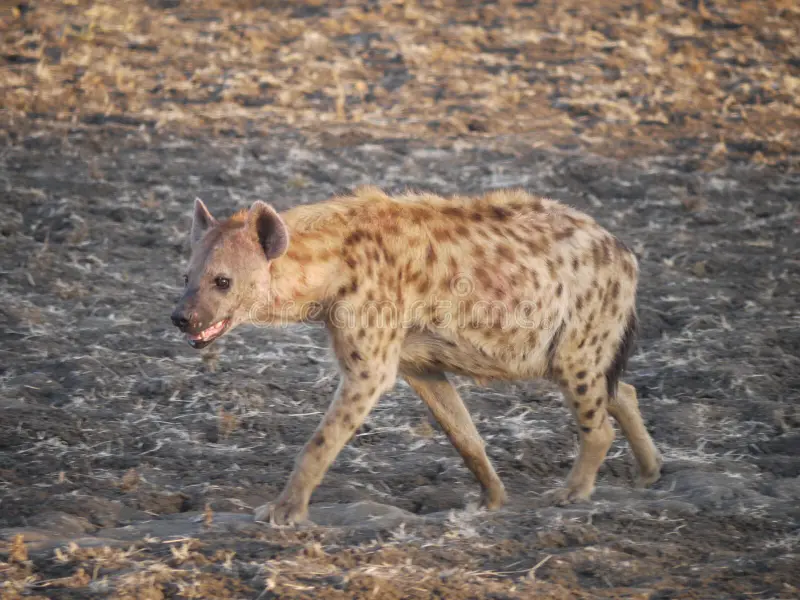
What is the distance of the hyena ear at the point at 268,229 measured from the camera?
3.74 meters

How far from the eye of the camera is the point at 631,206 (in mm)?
7672

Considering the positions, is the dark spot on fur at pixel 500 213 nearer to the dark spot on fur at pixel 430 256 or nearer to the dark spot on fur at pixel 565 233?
the dark spot on fur at pixel 565 233

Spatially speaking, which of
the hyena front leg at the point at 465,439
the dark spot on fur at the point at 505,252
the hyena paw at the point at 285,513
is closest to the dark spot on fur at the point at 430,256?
the dark spot on fur at the point at 505,252

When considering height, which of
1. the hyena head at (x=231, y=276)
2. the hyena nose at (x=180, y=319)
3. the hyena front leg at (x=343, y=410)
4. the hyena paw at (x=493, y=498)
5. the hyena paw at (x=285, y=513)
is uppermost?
the hyena head at (x=231, y=276)

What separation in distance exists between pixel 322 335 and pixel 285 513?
7.36 ft

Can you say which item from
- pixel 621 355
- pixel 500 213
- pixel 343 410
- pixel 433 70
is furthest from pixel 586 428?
pixel 433 70

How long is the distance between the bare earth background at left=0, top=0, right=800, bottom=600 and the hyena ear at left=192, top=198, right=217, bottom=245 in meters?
0.91

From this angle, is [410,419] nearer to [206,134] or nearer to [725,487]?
[725,487]

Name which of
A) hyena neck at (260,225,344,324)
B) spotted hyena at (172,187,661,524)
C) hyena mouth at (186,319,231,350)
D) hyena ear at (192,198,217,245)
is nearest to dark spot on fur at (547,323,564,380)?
spotted hyena at (172,187,661,524)

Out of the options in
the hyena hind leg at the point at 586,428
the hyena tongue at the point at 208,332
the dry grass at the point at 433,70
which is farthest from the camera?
the dry grass at the point at 433,70

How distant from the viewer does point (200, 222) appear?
3.97 m

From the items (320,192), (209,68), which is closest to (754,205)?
(320,192)

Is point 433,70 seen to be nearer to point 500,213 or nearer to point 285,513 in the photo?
point 500,213

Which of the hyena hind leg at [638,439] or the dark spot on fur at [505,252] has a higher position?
the dark spot on fur at [505,252]
